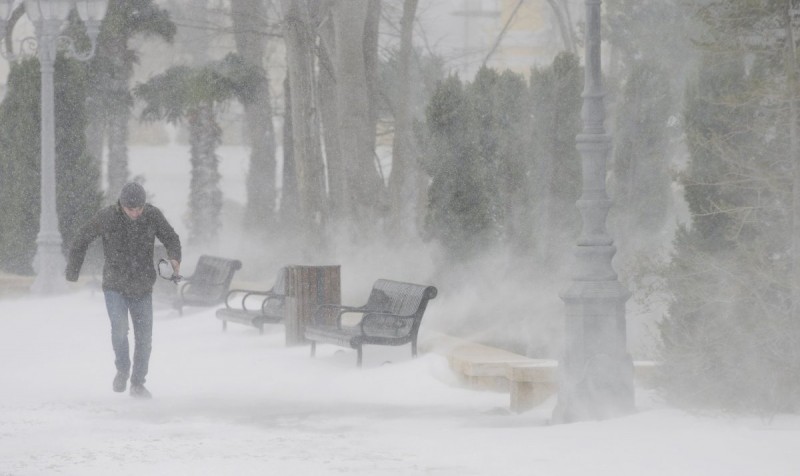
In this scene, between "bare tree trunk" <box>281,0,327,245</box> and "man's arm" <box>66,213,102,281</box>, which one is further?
"bare tree trunk" <box>281,0,327,245</box>

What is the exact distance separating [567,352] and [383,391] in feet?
8.56

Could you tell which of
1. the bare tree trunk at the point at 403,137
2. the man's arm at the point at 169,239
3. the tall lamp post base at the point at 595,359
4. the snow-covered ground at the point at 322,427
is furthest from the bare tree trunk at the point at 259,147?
the tall lamp post base at the point at 595,359

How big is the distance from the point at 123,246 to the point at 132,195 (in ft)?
1.38

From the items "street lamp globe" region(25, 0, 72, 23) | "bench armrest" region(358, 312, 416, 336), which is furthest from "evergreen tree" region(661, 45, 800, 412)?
"street lamp globe" region(25, 0, 72, 23)

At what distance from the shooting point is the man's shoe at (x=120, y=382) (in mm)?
13102

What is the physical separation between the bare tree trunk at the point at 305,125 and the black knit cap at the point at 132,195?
12.5 meters

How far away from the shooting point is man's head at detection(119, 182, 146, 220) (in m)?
12.8

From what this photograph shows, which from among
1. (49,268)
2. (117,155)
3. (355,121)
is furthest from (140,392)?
(117,155)

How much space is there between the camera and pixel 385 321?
49.9 feet

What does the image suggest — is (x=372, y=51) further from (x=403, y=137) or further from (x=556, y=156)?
(x=556, y=156)

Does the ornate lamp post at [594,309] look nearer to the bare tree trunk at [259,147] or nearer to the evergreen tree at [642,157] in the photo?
the evergreen tree at [642,157]

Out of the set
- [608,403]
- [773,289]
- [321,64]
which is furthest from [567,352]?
[321,64]

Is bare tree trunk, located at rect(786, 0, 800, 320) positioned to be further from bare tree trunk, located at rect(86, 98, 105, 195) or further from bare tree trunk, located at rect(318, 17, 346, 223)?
bare tree trunk, located at rect(86, 98, 105, 195)

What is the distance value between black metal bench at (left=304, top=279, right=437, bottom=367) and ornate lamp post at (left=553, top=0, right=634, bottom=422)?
337 centimetres
